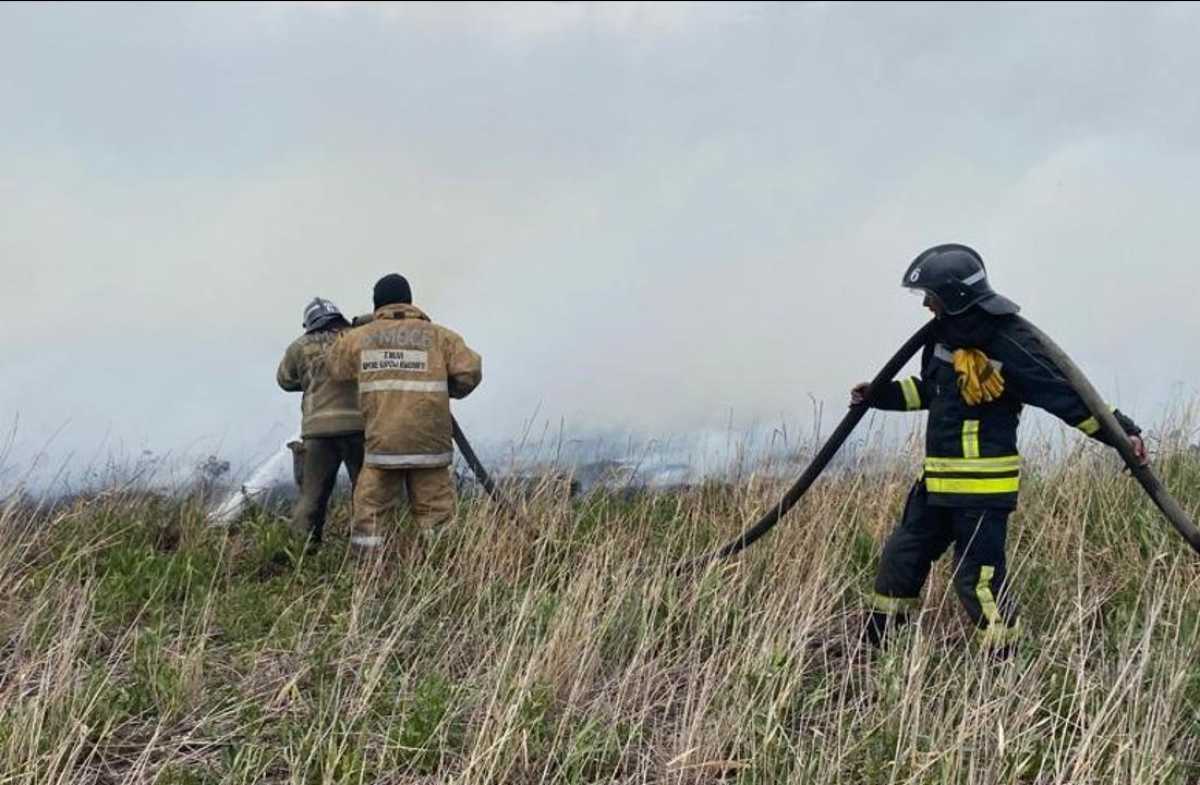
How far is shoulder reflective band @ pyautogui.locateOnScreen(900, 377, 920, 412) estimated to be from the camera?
13.5ft

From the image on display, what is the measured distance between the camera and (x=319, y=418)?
6.43 metres

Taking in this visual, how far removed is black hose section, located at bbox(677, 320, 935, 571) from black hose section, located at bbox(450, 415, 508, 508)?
1.75 m

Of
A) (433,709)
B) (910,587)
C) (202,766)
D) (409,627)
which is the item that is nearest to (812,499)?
(910,587)

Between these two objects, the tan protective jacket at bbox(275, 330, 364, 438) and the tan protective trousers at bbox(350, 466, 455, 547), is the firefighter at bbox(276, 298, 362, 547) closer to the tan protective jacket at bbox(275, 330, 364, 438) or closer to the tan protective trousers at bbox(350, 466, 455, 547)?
the tan protective jacket at bbox(275, 330, 364, 438)

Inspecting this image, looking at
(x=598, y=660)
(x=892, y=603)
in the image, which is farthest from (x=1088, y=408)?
(x=598, y=660)

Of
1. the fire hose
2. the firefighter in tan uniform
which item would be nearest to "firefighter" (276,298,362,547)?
the firefighter in tan uniform

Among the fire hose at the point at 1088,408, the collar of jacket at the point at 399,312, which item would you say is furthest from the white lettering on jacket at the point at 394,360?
the fire hose at the point at 1088,408

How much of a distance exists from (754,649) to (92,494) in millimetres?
4611

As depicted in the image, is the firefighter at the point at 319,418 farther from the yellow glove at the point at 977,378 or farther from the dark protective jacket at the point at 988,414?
the yellow glove at the point at 977,378

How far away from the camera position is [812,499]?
544 cm

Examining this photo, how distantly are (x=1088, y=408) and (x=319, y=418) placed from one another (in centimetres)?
464

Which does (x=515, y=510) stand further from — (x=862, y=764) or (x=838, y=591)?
(x=862, y=764)

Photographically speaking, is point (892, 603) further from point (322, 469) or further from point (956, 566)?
point (322, 469)

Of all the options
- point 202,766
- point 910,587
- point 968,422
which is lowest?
point 202,766
